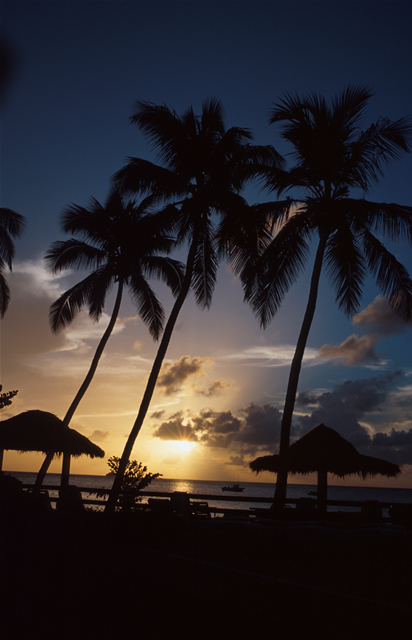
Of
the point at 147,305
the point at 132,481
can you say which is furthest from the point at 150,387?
the point at 147,305

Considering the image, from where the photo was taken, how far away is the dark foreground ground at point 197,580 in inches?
179

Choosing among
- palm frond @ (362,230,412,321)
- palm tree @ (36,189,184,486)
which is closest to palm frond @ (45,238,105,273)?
palm tree @ (36,189,184,486)

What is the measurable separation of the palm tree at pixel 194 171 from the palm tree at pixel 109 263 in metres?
1.76

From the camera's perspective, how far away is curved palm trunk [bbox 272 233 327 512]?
11398 mm

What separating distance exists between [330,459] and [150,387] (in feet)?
17.2

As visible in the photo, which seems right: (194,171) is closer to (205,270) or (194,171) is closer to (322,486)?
(205,270)

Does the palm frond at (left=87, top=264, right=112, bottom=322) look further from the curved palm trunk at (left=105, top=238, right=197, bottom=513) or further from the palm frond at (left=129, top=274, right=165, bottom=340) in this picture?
the curved palm trunk at (left=105, top=238, right=197, bottom=513)

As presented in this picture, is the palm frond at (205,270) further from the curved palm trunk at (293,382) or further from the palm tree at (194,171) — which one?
the curved palm trunk at (293,382)

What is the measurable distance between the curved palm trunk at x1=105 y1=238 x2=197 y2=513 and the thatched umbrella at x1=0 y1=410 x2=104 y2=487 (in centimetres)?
364

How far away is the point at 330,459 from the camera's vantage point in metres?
12.7

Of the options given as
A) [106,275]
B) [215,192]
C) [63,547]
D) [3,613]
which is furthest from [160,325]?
[3,613]

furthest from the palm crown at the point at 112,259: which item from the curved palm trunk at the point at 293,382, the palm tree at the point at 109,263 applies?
the curved palm trunk at the point at 293,382

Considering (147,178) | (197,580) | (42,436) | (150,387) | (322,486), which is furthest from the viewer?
(42,436)

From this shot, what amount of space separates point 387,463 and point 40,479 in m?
12.5
